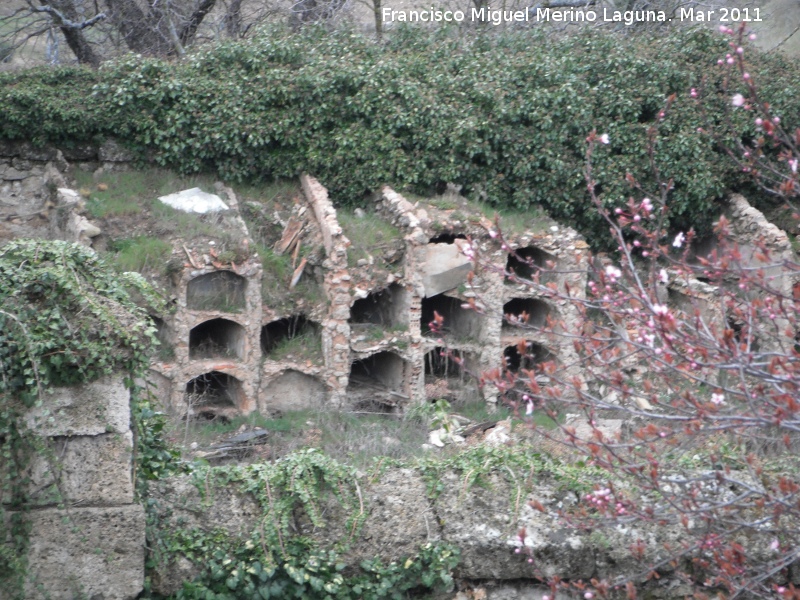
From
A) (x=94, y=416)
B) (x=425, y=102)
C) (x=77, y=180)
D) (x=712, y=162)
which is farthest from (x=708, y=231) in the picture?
(x=94, y=416)

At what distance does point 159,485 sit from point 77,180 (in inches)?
398

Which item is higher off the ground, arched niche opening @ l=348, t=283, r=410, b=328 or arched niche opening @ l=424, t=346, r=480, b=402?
arched niche opening @ l=348, t=283, r=410, b=328

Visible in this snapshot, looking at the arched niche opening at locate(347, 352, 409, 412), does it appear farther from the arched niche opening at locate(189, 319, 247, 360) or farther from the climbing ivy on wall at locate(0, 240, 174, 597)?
the climbing ivy on wall at locate(0, 240, 174, 597)

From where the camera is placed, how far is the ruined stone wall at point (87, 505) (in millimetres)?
4746

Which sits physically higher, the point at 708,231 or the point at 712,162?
the point at 712,162

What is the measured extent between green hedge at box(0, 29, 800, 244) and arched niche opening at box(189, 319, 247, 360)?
100 inches

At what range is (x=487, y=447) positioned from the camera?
5855mm

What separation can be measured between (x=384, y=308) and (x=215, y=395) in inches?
112

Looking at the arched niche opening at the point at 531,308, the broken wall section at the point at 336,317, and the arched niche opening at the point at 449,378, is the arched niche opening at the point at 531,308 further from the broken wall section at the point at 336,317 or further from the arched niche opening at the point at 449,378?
the broken wall section at the point at 336,317

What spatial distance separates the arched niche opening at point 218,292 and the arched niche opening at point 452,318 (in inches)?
114

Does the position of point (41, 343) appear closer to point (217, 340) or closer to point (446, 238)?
point (217, 340)

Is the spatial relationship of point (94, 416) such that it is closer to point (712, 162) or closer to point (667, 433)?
point (667, 433)

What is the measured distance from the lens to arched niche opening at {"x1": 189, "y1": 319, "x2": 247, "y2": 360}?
1319 cm

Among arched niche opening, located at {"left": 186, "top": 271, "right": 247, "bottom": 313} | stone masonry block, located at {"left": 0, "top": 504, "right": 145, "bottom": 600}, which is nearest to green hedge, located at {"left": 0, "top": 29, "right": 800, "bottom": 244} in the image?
arched niche opening, located at {"left": 186, "top": 271, "right": 247, "bottom": 313}
